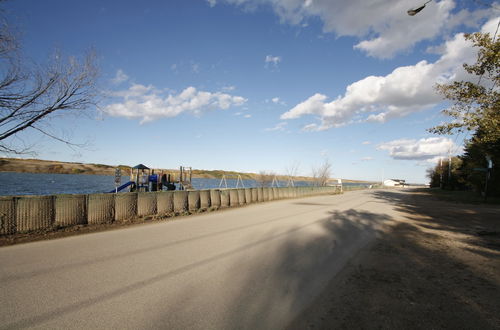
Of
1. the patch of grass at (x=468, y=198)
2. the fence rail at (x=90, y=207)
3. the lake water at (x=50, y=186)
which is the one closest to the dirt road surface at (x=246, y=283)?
the fence rail at (x=90, y=207)

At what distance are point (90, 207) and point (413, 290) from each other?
33.2 ft

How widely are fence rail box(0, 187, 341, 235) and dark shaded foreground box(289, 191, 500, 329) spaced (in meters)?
8.69

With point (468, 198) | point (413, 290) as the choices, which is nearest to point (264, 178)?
point (468, 198)

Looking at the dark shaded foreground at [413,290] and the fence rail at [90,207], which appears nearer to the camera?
the dark shaded foreground at [413,290]

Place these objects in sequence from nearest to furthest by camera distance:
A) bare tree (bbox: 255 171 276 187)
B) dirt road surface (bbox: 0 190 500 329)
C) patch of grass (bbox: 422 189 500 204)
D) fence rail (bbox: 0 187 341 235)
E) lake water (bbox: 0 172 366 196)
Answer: dirt road surface (bbox: 0 190 500 329)
fence rail (bbox: 0 187 341 235)
patch of grass (bbox: 422 189 500 204)
lake water (bbox: 0 172 366 196)
bare tree (bbox: 255 171 276 187)

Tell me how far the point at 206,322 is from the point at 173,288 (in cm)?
120

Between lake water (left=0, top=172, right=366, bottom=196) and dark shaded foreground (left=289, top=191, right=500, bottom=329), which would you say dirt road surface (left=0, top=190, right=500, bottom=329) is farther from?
lake water (left=0, top=172, right=366, bottom=196)

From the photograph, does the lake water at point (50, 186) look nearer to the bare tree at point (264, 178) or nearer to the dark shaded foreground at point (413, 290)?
the bare tree at point (264, 178)

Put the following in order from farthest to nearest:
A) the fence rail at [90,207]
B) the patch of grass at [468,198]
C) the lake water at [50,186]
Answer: the lake water at [50,186], the patch of grass at [468,198], the fence rail at [90,207]

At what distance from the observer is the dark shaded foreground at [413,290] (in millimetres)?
3275

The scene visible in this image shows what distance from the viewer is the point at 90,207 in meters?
9.51

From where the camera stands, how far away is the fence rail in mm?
7625

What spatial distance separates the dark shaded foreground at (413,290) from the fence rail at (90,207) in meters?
8.69

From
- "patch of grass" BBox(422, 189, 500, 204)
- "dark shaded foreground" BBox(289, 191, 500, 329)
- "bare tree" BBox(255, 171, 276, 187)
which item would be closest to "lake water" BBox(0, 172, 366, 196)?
"bare tree" BBox(255, 171, 276, 187)
